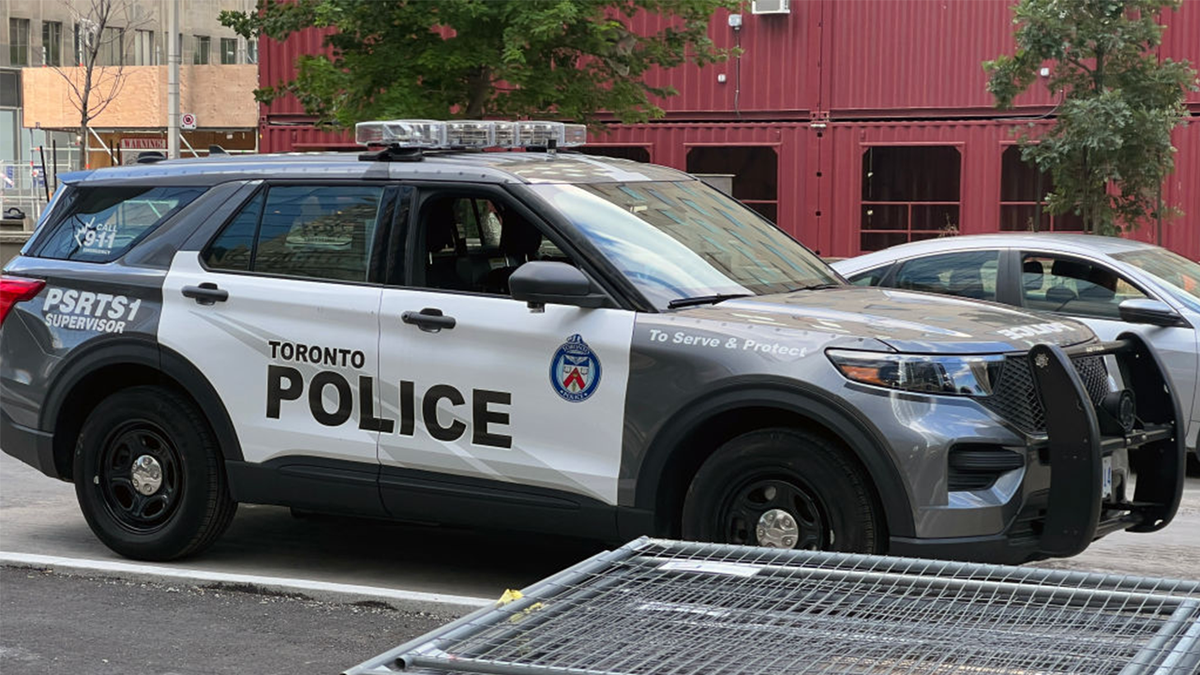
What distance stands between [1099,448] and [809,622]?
3.16 m

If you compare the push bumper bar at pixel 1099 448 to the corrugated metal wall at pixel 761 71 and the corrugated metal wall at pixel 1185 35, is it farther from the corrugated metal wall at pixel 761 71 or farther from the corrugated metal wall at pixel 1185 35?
the corrugated metal wall at pixel 761 71

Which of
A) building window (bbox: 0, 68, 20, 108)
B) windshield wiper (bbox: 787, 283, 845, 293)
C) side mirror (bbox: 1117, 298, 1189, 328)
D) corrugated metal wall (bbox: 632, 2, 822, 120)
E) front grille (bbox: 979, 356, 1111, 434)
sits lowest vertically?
front grille (bbox: 979, 356, 1111, 434)

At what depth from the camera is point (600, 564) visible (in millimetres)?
2943

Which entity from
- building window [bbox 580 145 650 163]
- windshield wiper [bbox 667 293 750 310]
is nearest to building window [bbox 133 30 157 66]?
building window [bbox 580 145 650 163]

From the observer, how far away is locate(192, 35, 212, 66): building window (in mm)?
66438

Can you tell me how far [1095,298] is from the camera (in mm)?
9820

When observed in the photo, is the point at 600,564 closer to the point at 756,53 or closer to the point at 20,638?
the point at 20,638

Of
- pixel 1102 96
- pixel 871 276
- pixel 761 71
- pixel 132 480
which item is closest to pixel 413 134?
pixel 132 480

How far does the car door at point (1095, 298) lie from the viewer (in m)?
9.58

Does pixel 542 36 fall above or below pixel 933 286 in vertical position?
above

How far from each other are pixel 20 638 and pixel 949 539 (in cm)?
346

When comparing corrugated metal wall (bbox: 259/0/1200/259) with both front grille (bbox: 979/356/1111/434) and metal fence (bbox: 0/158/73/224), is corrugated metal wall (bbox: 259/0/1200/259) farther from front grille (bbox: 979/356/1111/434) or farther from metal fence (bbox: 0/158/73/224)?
metal fence (bbox: 0/158/73/224)

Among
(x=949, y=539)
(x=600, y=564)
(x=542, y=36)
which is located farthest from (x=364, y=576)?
(x=542, y=36)

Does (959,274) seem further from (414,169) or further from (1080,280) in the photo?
(414,169)
